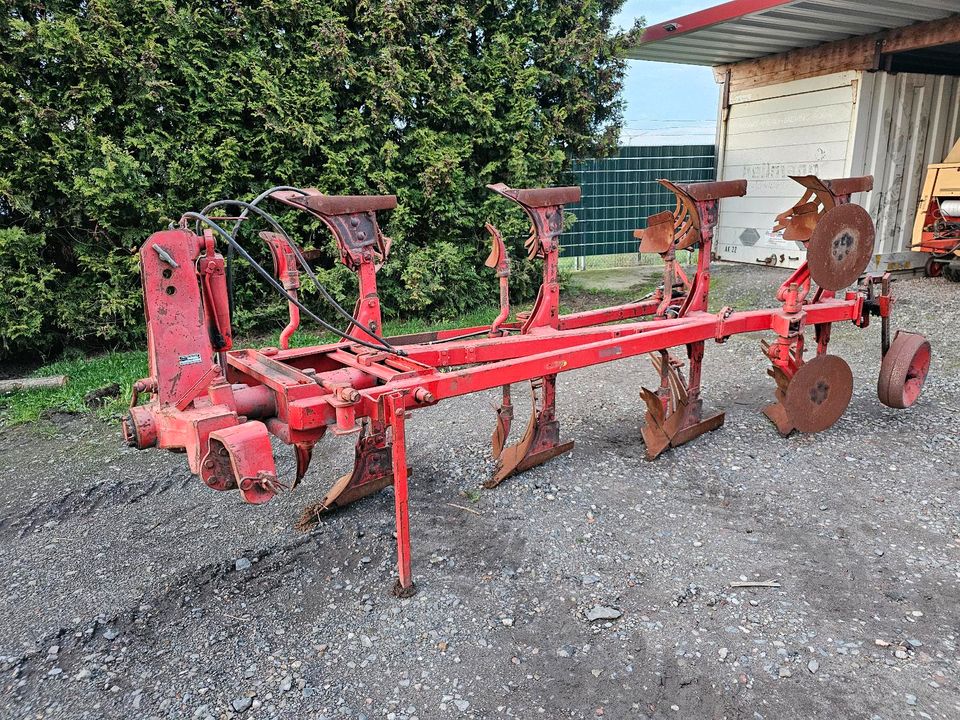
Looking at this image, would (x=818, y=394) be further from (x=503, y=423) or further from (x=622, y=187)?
(x=622, y=187)

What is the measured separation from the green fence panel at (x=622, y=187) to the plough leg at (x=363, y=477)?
7.74 metres

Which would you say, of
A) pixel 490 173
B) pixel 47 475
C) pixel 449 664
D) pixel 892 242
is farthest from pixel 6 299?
pixel 892 242

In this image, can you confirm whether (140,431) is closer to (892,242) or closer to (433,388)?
(433,388)

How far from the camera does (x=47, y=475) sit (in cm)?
420

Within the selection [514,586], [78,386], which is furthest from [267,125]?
[514,586]

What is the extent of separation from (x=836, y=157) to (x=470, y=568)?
8.36 meters

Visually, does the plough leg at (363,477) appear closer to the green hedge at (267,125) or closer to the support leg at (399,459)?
the support leg at (399,459)

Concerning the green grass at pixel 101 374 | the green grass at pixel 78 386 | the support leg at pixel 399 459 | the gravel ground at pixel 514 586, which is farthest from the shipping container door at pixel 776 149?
the green grass at pixel 78 386

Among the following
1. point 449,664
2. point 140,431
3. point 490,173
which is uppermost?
point 490,173

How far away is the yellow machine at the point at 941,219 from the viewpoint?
27.1ft

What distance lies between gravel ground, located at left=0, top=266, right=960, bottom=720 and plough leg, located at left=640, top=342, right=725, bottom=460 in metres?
0.12

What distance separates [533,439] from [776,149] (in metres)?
7.87

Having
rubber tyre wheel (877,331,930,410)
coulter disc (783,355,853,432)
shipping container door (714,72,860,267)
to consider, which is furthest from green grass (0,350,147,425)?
shipping container door (714,72,860,267)

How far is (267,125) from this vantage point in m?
6.43
